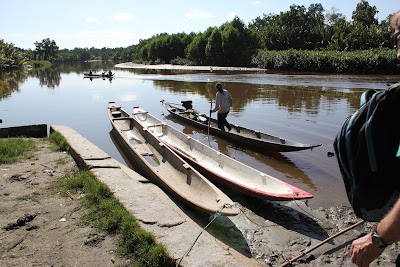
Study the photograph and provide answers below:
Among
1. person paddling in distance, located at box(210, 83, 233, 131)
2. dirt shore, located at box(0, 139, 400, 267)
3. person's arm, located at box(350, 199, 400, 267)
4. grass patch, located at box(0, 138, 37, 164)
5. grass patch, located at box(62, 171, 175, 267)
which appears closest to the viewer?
person's arm, located at box(350, 199, 400, 267)

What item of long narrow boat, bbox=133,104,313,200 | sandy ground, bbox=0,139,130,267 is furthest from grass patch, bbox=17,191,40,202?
long narrow boat, bbox=133,104,313,200

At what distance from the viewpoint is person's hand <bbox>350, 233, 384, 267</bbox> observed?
163cm

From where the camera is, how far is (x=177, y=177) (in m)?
7.11

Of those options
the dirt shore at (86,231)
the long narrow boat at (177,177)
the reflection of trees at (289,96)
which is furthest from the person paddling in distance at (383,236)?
the reflection of trees at (289,96)

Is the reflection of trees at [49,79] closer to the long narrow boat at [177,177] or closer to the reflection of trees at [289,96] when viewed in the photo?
the reflection of trees at [289,96]

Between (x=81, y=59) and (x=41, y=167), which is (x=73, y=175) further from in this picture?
(x=81, y=59)

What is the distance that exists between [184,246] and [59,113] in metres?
15.8

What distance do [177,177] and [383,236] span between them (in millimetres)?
5733

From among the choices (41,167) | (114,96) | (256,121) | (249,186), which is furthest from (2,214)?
(114,96)

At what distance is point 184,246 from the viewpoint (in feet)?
13.1

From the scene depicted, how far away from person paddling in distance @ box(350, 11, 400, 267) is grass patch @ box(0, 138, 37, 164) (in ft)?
24.8

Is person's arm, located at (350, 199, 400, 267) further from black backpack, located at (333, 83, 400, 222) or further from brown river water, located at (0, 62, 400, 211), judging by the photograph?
brown river water, located at (0, 62, 400, 211)

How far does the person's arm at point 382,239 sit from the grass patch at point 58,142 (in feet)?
26.0

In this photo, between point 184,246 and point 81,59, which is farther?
point 81,59
